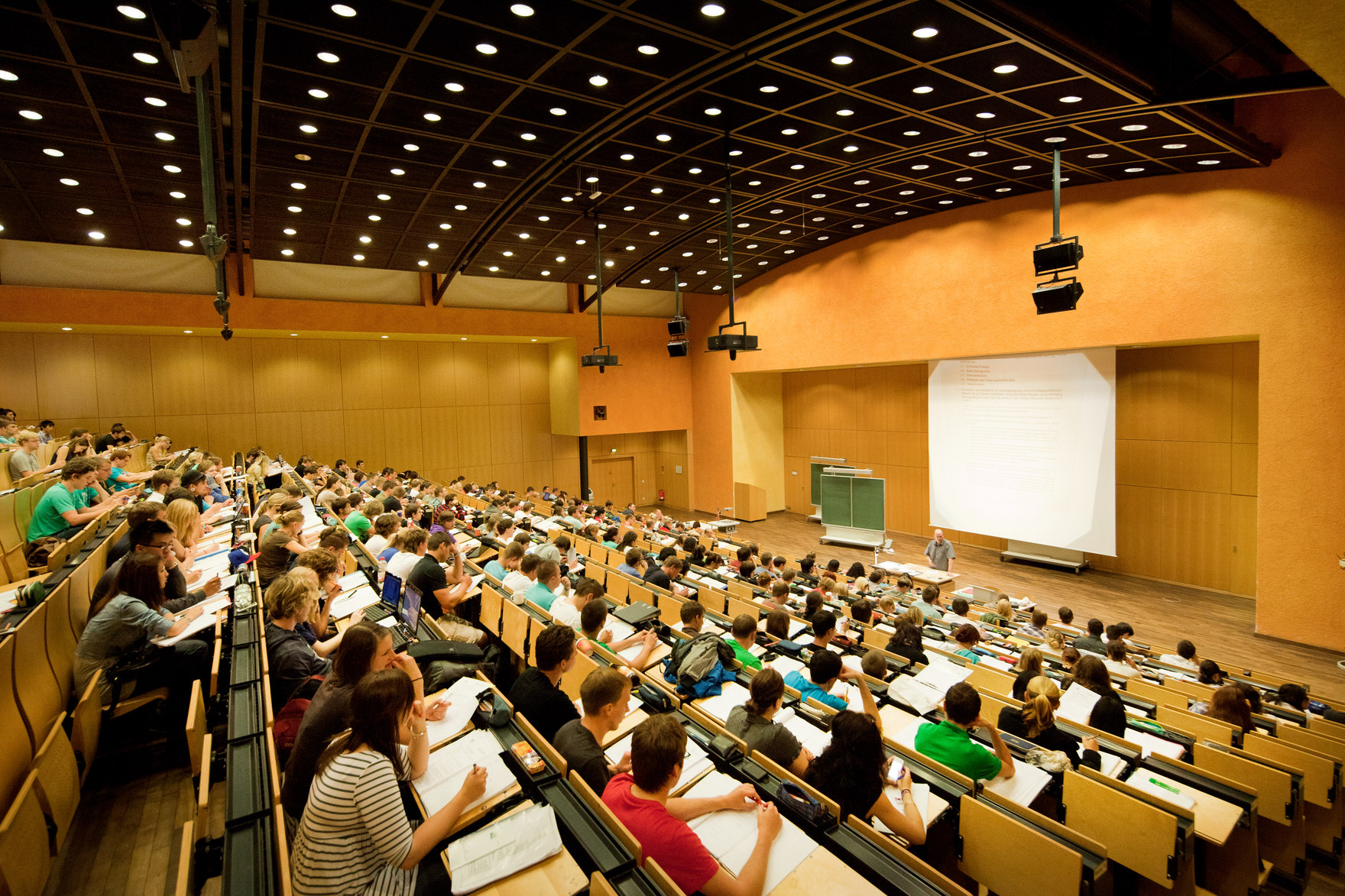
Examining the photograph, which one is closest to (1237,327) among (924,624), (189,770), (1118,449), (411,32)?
(1118,449)

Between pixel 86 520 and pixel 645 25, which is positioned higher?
pixel 645 25

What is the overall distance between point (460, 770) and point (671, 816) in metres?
0.89

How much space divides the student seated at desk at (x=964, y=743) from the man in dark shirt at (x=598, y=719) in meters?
1.72

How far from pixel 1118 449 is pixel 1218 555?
2.19 m

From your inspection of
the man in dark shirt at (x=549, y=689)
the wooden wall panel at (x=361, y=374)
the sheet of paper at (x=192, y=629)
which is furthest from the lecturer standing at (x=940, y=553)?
the wooden wall panel at (x=361, y=374)

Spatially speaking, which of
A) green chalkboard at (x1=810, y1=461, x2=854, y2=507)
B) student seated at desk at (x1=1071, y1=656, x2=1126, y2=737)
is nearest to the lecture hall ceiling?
student seated at desk at (x1=1071, y1=656, x2=1126, y2=737)

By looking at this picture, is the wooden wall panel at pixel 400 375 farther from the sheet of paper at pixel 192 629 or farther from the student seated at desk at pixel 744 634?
the student seated at desk at pixel 744 634

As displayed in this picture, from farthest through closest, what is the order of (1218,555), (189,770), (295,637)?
(1218,555), (189,770), (295,637)

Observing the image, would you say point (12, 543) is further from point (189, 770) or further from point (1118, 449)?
point (1118, 449)

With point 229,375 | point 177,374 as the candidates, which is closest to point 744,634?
point 229,375

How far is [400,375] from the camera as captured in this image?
15.6m

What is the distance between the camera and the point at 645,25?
191 inches

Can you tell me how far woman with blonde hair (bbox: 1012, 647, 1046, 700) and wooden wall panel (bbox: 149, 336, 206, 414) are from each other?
51.4 ft

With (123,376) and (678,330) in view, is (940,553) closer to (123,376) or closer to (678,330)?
(678,330)
